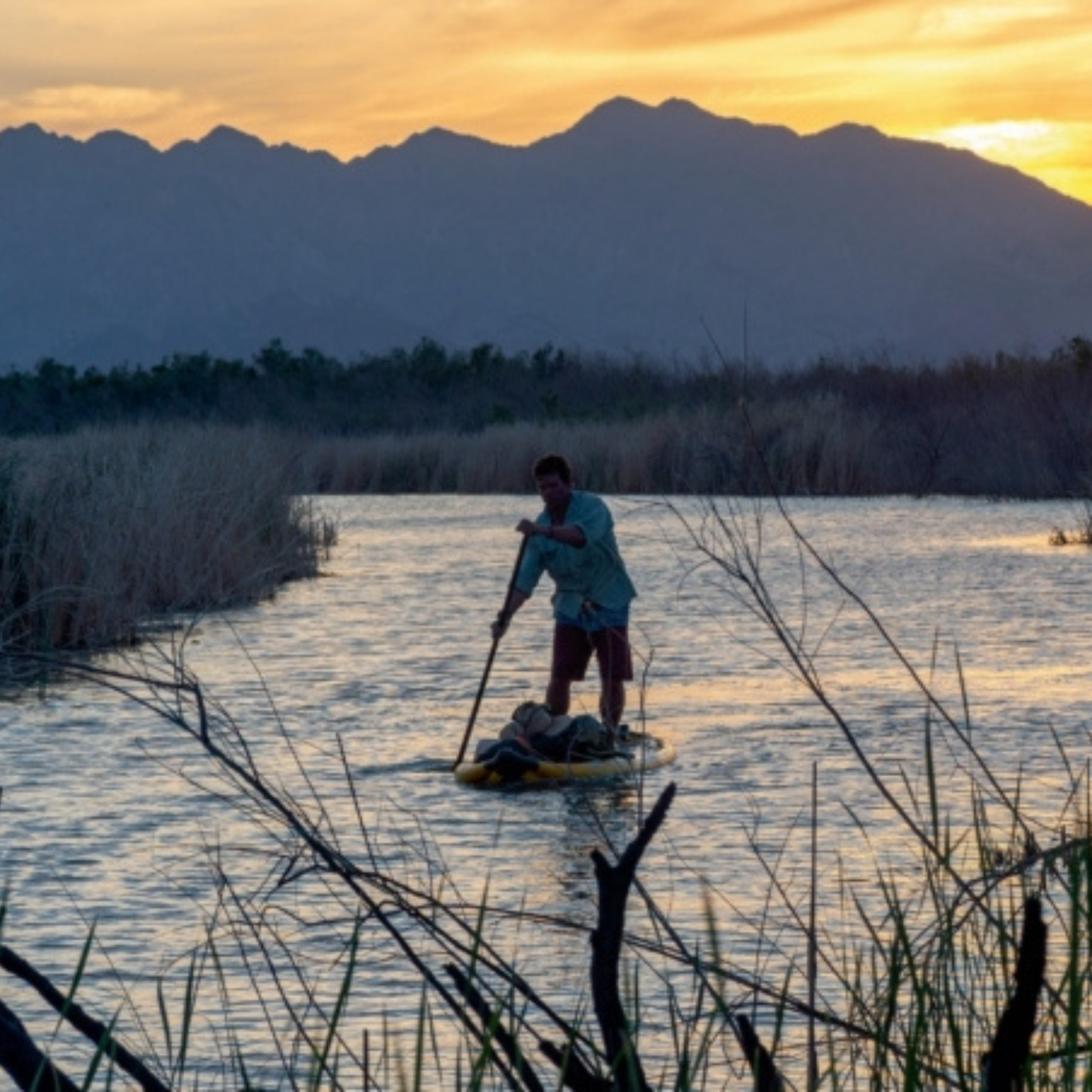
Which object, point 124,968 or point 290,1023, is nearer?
point 290,1023

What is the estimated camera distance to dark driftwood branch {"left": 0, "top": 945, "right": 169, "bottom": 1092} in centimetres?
225

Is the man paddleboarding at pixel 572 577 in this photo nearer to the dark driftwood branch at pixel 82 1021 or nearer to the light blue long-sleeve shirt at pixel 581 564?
the light blue long-sleeve shirt at pixel 581 564

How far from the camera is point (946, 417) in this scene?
36.4 metres

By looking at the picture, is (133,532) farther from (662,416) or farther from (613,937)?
(662,416)

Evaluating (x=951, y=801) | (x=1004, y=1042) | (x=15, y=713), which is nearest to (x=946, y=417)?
(x=15, y=713)

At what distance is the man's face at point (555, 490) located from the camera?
1205 cm

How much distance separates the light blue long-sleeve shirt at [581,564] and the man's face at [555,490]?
5cm

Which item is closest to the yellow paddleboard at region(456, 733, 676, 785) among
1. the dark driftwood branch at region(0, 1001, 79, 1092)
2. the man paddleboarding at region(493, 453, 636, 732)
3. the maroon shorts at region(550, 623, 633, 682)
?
the man paddleboarding at region(493, 453, 636, 732)

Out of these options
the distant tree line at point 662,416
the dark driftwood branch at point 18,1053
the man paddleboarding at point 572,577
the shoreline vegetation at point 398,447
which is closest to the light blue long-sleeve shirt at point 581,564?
the man paddleboarding at point 572,577

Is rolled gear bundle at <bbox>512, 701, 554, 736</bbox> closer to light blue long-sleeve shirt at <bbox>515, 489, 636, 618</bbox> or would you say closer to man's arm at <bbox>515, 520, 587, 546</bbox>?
light blue long-sleeve shirt at <bbox>515, 489, 636, 618</bbox>

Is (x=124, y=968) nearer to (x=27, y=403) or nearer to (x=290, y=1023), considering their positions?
(x=290, y=1023)

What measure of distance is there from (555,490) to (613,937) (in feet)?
32.6

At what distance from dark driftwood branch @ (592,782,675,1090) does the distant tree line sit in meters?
21.3

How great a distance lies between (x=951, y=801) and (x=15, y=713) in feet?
21.9
